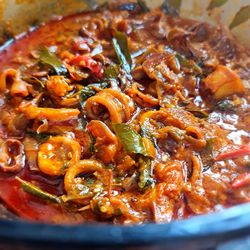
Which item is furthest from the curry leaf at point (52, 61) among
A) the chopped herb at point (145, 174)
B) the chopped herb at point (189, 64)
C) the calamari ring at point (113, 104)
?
the chopped herb at point (145, 174)

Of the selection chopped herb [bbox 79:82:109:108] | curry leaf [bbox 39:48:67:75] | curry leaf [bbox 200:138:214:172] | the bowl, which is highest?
the bowl

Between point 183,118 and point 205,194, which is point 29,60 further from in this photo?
point 205,194

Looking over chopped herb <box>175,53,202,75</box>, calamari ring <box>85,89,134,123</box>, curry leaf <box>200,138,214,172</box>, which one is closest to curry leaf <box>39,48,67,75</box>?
calamari ring <box>85,89,134,123</box>

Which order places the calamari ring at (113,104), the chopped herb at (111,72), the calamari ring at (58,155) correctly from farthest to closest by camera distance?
1. the chopped herb at (111,72)
2. the calamari ring at (113,104)
3. the calamari ring at (58,155)

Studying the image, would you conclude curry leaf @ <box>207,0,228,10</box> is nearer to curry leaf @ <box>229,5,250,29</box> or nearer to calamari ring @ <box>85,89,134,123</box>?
curry leaf @ <box>229,5,250,29</box>

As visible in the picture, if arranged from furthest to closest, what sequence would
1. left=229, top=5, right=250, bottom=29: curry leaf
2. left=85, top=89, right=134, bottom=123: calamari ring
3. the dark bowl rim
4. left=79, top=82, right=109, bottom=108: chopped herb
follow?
left=229, top=5, right=250, bottom=29: curry leaf → left=79, top=82, right=109, bottom=108: chopped herb → left=85, top=89, right=134, bottom=123: calamari ring → the dark bowl rim

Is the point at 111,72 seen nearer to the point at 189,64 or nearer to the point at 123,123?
the point at 123,123

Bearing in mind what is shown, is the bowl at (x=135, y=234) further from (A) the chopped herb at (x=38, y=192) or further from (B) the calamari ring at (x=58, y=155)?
(B) the calamari ring at (x=58, y=155)
